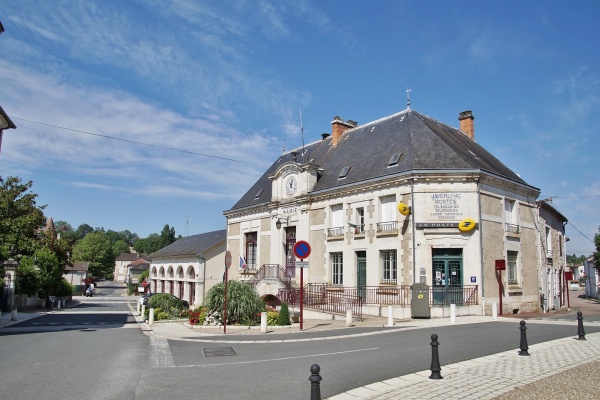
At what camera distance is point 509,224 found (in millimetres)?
21484

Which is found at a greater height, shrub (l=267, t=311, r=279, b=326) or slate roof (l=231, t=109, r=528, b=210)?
slate roof (l=231, t=109, r=528, b=210)

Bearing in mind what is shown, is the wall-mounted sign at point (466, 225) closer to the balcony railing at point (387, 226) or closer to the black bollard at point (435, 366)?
the balcony railing at point (387, 226)

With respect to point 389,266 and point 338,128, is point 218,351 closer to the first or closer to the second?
point 389,266

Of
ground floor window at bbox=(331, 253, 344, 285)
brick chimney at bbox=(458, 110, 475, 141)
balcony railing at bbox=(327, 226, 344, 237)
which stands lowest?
ground floor window at bbox=(331, 253, 344, 285)

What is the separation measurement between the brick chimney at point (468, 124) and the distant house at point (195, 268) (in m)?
19.9

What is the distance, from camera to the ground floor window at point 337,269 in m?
23.3

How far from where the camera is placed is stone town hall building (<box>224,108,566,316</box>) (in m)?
19.6

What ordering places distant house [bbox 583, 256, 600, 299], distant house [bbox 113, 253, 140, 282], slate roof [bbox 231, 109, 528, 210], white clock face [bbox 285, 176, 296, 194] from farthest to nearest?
distant house [bbox 113, 253, 140, 282]
distant house [bbox 583, 256, 600, 299]
white clock face [bbox 285, 176, 296, 194]
slate roof [bbox 231, 109, 528, 210]

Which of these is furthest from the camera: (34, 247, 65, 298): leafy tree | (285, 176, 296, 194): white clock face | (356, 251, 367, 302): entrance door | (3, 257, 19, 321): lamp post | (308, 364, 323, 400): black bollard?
(34, 247, 65, 298): leafy tree

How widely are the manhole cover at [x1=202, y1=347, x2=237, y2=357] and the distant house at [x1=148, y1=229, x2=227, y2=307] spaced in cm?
2232

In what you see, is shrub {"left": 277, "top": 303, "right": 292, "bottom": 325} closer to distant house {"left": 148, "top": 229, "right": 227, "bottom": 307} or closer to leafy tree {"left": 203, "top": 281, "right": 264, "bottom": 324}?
leafy tree {"left": 203, "top": 281, "right": 264, "bottom": 324}

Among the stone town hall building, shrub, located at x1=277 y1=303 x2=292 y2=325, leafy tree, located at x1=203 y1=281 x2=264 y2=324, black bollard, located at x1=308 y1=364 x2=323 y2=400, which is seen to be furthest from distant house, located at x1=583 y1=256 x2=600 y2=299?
black bollard, located at x1=308 y1=364 x2=323 y2=400

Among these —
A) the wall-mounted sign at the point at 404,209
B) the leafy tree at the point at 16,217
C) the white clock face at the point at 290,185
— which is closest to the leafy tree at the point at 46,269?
the leafy tree at the point at 16,217

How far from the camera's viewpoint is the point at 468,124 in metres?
27.1
